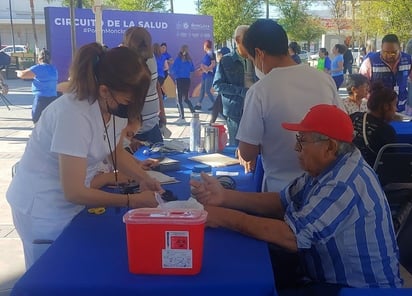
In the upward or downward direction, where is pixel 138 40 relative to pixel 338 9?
downward

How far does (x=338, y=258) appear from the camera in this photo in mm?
1694

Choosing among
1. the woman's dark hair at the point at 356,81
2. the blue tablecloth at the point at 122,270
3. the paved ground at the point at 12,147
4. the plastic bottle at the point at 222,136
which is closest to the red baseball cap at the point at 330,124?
the blue tablecloth at the point at 122,270

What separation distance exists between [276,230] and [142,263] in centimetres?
50

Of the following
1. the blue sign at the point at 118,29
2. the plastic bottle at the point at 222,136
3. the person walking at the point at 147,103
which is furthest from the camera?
the blue sign at the point at 118,29

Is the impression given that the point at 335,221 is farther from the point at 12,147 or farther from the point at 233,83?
Result: the point at 12,147

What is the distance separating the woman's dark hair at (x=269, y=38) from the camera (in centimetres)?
234

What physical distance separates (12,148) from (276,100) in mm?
5444

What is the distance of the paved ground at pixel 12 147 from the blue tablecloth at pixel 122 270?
145cm

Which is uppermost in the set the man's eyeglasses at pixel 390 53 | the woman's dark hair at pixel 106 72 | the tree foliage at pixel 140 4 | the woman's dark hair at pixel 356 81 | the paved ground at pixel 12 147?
the tree foliage at pixel 140 4

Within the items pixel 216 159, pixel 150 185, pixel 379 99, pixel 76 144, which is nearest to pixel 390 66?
pixel 379 99

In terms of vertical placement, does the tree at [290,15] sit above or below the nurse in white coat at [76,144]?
above

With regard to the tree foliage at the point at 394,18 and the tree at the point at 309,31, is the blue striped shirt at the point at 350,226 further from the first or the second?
the tree at the point at 309,31

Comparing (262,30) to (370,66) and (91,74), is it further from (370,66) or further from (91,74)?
Answer: (370,66)

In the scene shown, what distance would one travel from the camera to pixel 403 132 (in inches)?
149
